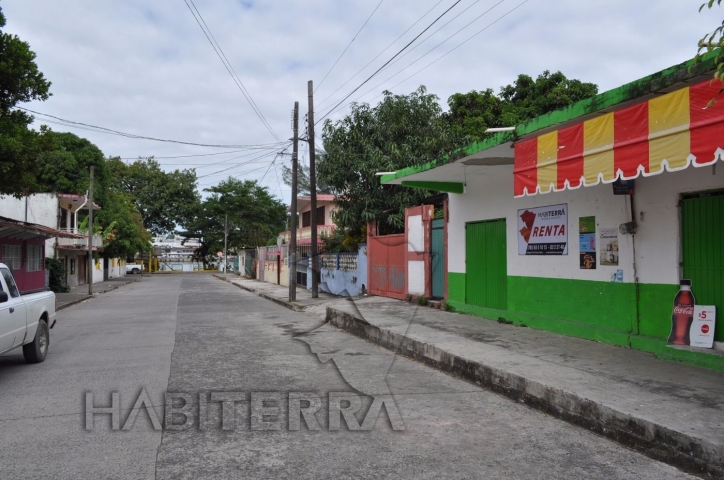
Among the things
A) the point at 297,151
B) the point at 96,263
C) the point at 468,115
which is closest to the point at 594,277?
the point at 297,151

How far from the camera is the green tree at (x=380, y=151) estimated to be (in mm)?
19047

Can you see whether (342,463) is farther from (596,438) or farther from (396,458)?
(596,438)

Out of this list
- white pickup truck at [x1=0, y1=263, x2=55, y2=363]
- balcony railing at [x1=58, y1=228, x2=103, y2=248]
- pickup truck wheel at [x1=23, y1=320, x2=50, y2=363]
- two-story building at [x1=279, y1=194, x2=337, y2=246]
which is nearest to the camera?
white pickup truck at [x1=0, y1=263, x2=55, y2=363]

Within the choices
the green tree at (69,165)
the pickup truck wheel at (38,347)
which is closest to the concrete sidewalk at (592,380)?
the pickup truck wheel at (38,347)

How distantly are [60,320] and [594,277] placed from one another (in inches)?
569

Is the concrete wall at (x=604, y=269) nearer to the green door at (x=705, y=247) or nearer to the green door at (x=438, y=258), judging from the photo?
the green door at (x=705, y=247)

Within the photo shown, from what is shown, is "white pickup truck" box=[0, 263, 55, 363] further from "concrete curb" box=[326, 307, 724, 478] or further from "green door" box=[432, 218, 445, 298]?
"green door" box=[432, 218, 445, 298]

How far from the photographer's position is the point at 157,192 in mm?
66625

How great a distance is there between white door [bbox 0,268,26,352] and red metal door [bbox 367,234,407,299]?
34.6 ft

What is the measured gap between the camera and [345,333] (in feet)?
41.6

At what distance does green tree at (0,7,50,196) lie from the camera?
1323 cm

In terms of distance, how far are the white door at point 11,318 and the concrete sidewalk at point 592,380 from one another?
19.6 feet

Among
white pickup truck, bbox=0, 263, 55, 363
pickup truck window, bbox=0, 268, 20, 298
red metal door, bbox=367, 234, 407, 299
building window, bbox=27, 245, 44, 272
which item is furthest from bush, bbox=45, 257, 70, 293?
pickup truck window, bbox=0, 268, 20, 298

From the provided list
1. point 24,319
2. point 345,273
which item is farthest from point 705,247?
point 345,273
